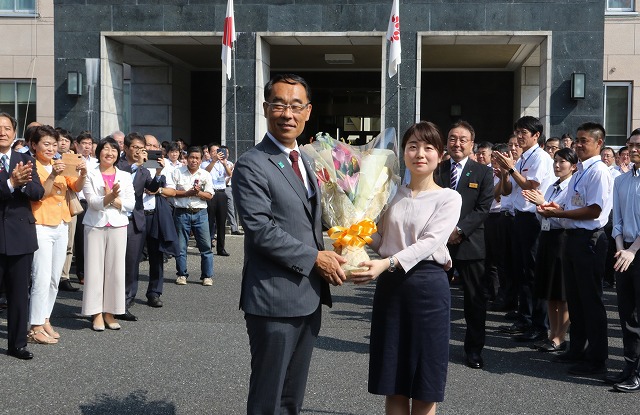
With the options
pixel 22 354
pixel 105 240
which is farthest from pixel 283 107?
pixel 105 240

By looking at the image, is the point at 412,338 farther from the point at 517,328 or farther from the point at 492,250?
the point at 492,250

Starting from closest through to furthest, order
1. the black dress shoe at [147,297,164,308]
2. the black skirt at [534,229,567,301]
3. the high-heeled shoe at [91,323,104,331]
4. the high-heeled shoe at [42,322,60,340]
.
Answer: the black skirt at [534,229,567,301] → the high-heeled shoe at [42,322,60,340] → the high-heeled shoe at [91,323,104,331] → the black dress shoe at [147,297,164,308]

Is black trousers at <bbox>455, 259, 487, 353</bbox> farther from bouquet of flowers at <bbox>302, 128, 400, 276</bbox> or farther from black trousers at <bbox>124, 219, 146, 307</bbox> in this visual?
black trousers at <bbox>124, 219, 146, 307</bbox>

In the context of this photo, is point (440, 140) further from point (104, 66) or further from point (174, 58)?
point (174, 58)

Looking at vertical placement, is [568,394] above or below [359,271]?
below

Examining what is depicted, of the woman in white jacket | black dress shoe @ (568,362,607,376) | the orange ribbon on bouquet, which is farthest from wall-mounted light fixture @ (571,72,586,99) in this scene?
the orange ribbon on bouquet

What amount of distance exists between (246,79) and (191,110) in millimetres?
7919

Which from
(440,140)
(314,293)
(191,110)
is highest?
(191,110)

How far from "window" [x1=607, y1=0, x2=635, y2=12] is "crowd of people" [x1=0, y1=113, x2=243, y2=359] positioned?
13.4m

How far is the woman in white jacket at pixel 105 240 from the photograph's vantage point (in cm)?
828

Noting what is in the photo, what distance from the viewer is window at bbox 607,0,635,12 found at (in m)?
19.8

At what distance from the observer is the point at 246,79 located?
17.7 meters

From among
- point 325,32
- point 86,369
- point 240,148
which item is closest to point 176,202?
point 86,369

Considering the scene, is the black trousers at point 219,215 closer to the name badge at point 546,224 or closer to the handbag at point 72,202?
the handbag at point 72,202
